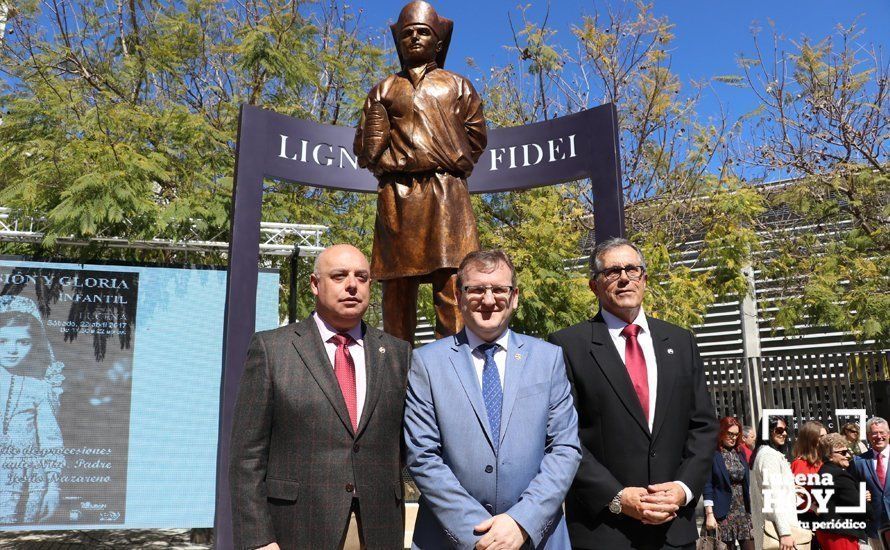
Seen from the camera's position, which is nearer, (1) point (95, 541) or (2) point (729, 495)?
(2) point (729, 495)

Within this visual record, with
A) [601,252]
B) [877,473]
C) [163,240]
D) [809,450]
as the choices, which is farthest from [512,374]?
→ [163,240]

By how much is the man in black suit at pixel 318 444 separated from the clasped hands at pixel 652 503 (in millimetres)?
774

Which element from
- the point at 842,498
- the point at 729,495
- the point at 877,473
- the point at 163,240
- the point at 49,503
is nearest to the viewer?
the point at 842,498

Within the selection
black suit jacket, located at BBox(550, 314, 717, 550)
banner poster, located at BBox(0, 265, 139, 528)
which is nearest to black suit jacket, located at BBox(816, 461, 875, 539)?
black suit jacket, located at BBox(550, 314, 717, 550)

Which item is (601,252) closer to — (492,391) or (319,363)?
(492,391)

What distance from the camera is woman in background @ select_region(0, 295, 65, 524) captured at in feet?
26.8

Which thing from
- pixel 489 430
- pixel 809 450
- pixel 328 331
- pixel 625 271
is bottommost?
pixel 809 450

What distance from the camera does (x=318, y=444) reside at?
2.66m

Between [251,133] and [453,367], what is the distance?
4.03 meters

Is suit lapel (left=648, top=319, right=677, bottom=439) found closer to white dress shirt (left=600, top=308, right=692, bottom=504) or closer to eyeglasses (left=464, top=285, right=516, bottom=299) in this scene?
white dress shirt (left=600, top=308, right=692, bottom=504)

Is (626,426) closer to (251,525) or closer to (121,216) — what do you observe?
(251,525)

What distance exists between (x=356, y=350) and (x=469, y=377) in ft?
1.45

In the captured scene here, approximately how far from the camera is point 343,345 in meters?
2.86

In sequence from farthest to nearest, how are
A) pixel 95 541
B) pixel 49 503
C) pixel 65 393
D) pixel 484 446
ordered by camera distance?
pixel 95 541 → pixel 65 393 → pixel 49 503 → pixel 484 446
